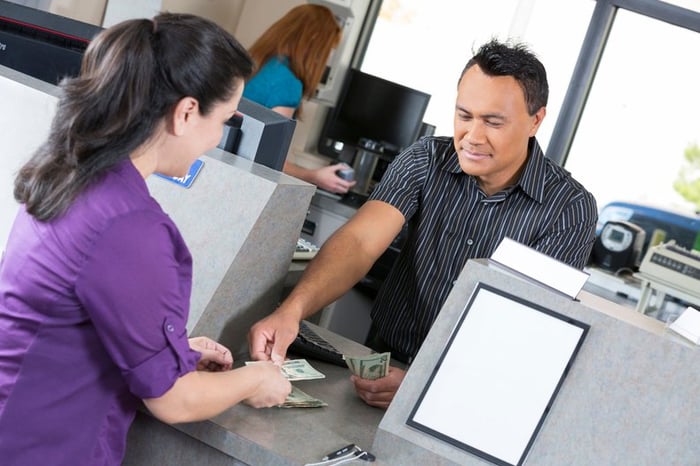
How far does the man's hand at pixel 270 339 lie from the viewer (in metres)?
1.68

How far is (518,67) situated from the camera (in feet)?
6.79

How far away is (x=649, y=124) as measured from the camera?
4.92 metres

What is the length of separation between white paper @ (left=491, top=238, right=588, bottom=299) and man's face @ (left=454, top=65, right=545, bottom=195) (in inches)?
26.6

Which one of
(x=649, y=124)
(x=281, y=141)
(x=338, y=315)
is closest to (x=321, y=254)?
(x=281, y=141)

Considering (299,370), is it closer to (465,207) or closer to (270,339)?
(270,339)

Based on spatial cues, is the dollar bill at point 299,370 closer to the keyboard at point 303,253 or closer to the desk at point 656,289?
the keyboard at point 303,253

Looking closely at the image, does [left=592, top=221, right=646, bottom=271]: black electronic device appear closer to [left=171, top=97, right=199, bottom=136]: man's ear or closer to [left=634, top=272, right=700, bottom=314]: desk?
[left=634, top=272, right=700, bottom=314]: desk

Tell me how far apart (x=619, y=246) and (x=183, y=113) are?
3849 millimetres

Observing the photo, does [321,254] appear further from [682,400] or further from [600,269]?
[600,269]

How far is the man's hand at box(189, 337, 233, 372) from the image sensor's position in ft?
5.08

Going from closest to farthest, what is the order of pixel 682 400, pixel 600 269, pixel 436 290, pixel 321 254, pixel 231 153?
pixel 682 400, pixel 231 153, pixel 321 254, pixel 436 290, pixel 600 269

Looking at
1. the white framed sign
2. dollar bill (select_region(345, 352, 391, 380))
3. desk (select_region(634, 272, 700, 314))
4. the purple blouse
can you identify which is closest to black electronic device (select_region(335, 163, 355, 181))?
desk (select_region(634, 272, 700, 314))

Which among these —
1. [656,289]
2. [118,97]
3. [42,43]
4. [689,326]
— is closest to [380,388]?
[689,326]

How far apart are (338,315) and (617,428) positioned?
118 inches
